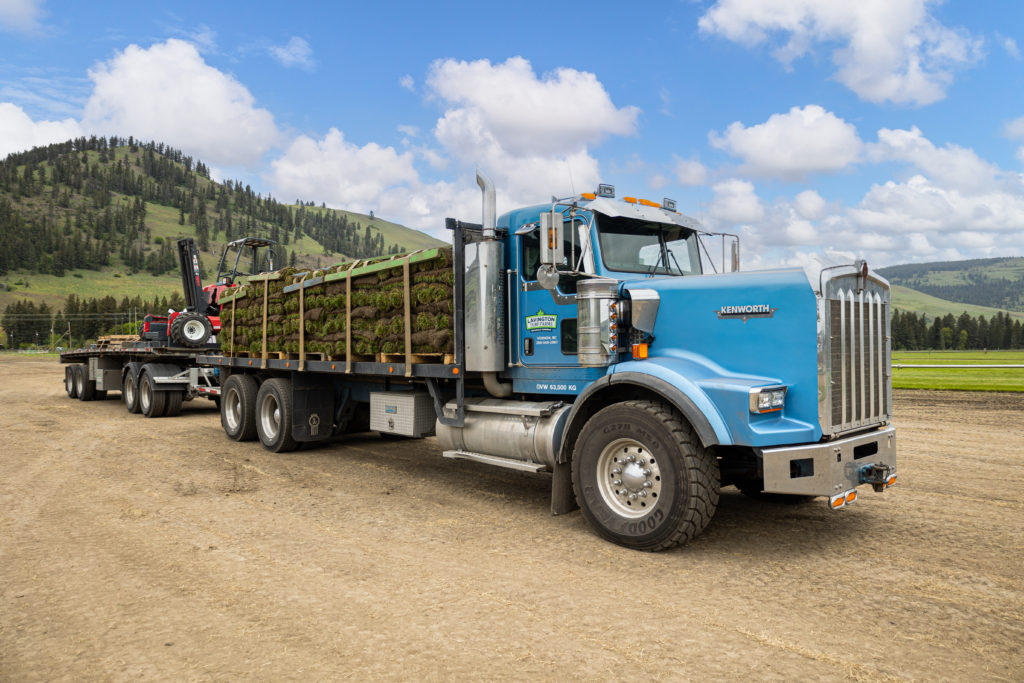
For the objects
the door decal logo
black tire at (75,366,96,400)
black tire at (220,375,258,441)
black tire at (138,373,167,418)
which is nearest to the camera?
the door decal logo

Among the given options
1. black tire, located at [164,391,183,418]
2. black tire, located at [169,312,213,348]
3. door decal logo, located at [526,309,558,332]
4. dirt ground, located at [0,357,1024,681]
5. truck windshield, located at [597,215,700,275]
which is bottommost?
dirt ground, located at [0,357,1024,681]

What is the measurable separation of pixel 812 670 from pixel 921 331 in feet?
288

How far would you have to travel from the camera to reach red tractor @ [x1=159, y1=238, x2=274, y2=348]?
1620cm

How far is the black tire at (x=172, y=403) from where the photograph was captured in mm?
16297

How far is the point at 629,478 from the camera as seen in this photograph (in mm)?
5672

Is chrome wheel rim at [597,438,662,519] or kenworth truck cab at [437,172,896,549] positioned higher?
kenworth truck cab at [437,172,896,549]

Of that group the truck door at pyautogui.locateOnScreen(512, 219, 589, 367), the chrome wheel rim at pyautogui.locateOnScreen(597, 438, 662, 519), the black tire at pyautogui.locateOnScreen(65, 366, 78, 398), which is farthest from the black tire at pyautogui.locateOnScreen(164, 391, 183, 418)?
the chrome wheel rim at pyautogui.locateOnScreen(597, 438, 662, 519)

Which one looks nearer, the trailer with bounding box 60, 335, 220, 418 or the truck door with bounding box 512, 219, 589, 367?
the truck door with bounding box 512, 219, 589, 367

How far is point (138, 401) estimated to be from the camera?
1698 cm

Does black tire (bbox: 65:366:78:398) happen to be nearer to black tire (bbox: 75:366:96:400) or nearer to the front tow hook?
black tire (bbox: 75:366:96:400)

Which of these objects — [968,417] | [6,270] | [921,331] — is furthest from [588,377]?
[6,270]

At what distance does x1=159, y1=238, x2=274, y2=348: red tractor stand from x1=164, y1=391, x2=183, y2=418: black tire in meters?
1.19

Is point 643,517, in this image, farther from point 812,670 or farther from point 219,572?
point 219,572

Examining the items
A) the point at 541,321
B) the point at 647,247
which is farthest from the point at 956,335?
the point at 541,321
